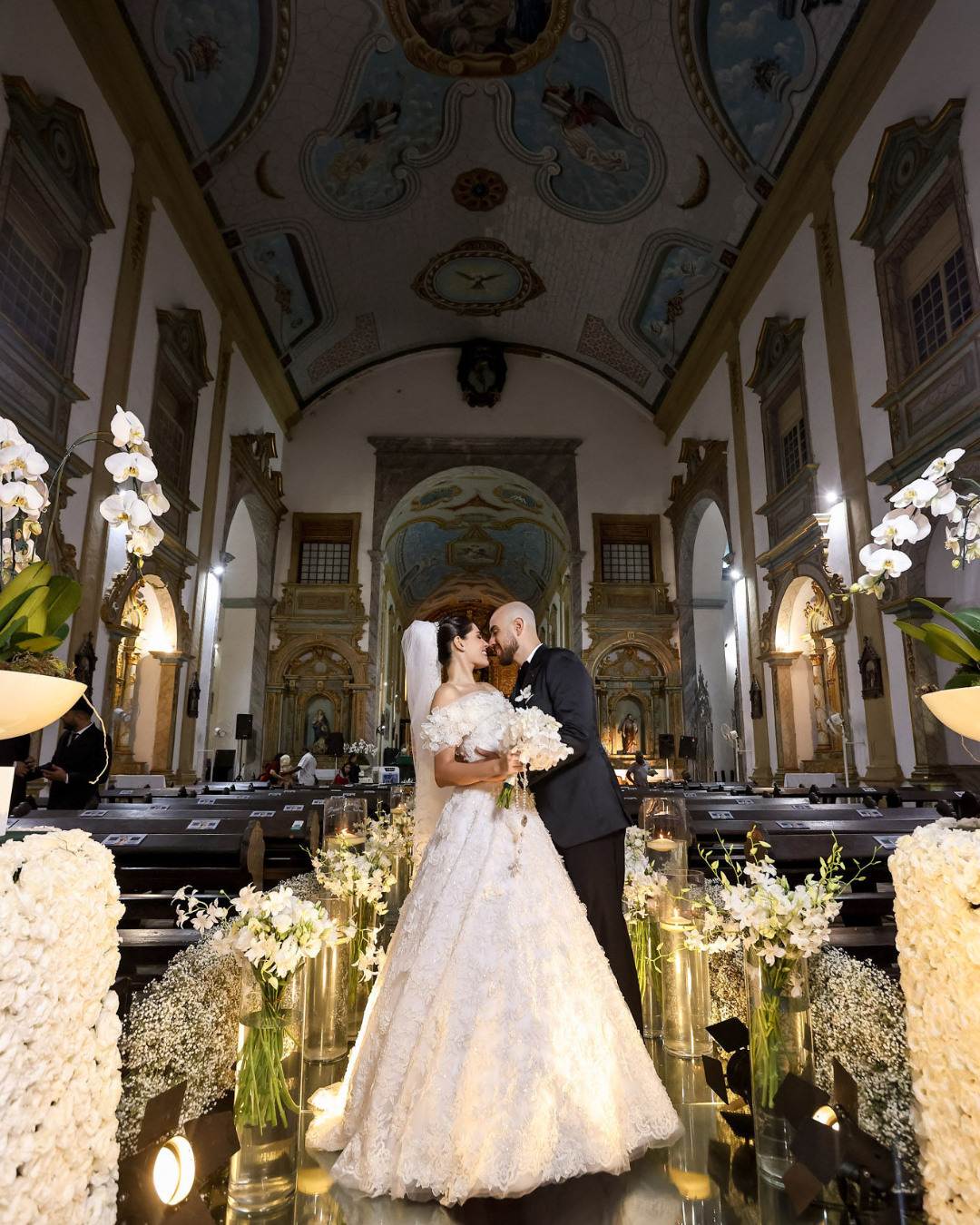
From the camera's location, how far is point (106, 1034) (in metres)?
1.51

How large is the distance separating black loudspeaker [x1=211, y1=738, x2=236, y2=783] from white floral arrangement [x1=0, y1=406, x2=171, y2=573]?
14226 millimetres

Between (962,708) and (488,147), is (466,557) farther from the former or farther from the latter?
(962,708)

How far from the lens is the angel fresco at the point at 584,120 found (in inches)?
481

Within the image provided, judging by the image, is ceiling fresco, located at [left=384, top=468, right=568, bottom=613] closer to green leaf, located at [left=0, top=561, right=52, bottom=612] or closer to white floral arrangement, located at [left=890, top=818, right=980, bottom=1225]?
green leaf, located at [left=0, top=561, right=52, bottom=612]

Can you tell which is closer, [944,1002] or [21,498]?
[944,1002]

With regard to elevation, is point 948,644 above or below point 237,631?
below

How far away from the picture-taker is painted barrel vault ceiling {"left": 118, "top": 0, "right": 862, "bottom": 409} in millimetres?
10500

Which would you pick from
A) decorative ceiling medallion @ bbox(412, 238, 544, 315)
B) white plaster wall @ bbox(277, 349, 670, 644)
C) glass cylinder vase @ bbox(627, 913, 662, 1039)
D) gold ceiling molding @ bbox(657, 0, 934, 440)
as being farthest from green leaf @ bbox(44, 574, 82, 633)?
white plaster wall @ bbox(277, 349, 670, 644)

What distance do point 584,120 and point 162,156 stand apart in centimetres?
642

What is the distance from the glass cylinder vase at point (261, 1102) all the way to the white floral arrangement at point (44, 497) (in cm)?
123

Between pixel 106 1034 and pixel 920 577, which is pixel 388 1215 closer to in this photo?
pixel 106 1034

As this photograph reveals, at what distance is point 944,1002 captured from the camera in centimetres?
160

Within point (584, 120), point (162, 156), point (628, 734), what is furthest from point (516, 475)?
point (162, 156)

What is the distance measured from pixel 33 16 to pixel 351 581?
37.7ft
